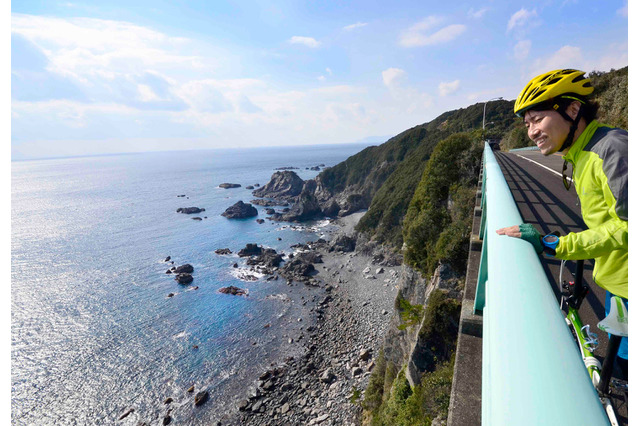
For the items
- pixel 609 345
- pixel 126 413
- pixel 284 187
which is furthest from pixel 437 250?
pixel 284 187

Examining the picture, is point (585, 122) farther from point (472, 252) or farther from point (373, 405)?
point (373, 405)

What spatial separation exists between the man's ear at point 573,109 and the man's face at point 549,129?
6cm

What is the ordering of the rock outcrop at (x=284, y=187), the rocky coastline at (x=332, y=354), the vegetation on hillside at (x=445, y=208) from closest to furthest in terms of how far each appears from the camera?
the vegetation on hillside at (x=445, y=208) < the rocky coastline at (x=332, y=354) < the rock outcrop at (x=284, y=187)

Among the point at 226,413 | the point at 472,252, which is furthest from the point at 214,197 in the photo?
the point at 472,252

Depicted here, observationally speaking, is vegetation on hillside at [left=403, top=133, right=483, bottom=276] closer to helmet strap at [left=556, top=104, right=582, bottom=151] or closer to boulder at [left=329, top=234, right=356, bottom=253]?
helmet strap at [left=556, top=104, right=582, bottom=151]

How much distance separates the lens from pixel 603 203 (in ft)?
5.81

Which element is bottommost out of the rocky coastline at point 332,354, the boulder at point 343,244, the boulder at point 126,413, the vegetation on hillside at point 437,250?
the boulder at point 126,413

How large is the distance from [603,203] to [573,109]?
0.76m

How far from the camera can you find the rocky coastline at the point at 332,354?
19359 mm

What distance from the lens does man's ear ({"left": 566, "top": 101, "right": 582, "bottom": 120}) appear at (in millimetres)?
2047

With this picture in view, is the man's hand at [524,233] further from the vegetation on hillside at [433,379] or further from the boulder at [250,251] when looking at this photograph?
the boulder at [250,251]

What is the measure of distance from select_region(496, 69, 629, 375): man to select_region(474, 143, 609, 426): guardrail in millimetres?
552

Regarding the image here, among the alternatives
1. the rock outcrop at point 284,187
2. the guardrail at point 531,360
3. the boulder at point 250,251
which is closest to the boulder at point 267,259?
the boulder at point 250,251

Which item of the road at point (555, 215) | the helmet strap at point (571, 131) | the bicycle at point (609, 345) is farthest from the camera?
the road at point (555, 215)
